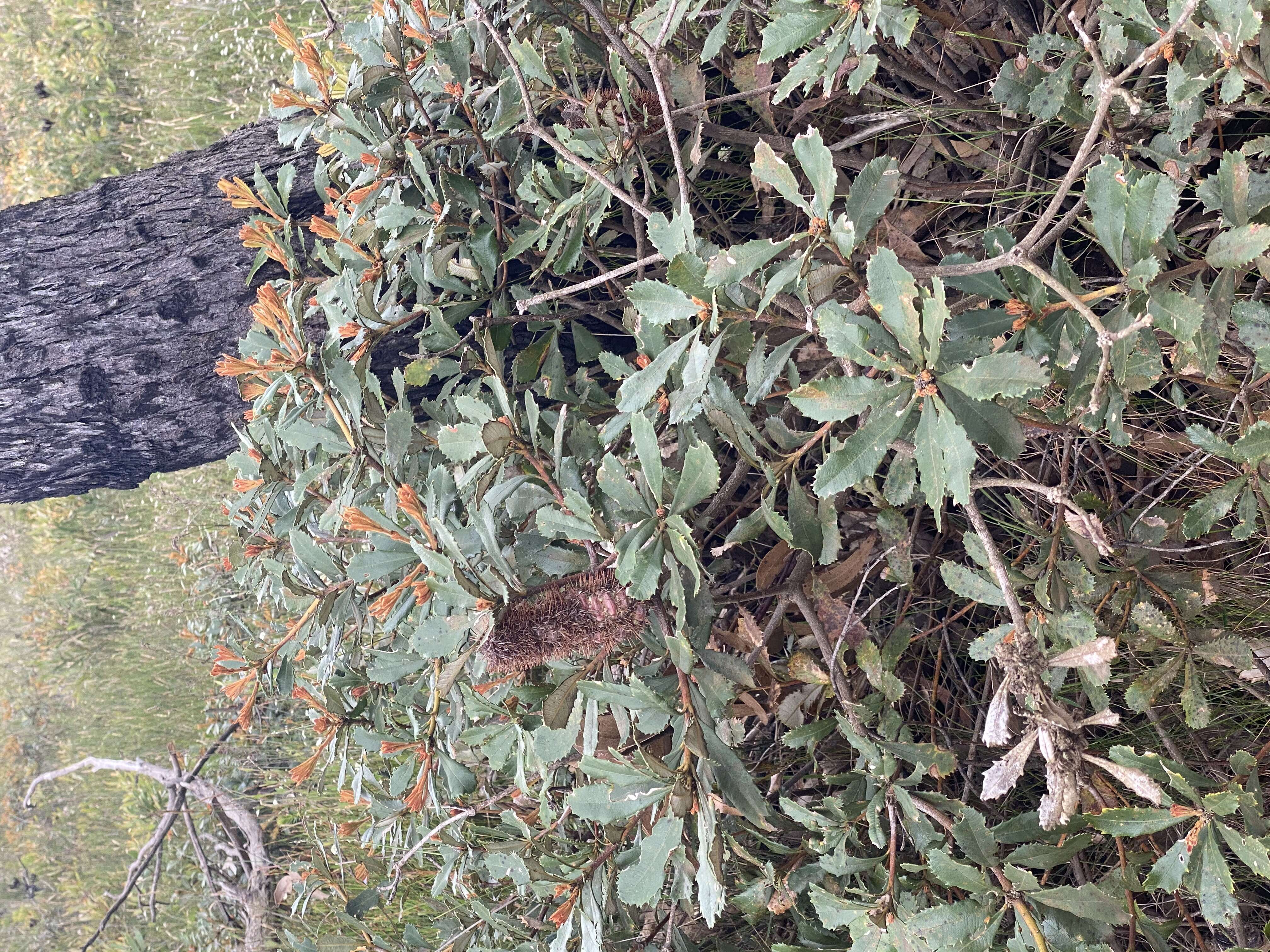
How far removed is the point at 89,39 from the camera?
13.2ft

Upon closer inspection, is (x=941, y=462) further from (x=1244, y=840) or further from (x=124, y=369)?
(x=124, y=369)

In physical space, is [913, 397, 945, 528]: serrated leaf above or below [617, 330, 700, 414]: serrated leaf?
above

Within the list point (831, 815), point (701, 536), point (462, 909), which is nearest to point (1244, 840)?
point (831, 815)

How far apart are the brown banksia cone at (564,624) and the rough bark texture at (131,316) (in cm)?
120

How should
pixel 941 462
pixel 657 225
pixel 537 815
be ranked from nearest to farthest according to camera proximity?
pixel 941 462 < pixel 657 225 < pixel 537 815

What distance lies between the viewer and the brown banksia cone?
1.00 metres

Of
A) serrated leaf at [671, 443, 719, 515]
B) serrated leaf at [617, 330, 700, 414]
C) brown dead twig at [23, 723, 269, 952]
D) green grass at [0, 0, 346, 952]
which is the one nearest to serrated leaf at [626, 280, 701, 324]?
serrated leaf at [617, 330, 700, 414]

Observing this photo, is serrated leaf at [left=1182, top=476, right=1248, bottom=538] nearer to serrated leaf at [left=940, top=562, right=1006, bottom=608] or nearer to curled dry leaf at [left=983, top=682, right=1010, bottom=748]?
serrated leaf at [left=940, top=562, right=1006, bottom=608]

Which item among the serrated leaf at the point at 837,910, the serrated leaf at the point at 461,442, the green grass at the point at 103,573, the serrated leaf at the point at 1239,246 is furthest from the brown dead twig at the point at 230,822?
the serrated leaf at the point at 1239,246

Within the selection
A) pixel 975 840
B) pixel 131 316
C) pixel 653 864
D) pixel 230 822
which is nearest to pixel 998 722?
pixel 975 840

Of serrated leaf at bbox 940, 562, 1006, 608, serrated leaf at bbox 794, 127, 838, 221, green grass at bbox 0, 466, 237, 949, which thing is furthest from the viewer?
green grass at bbox 0, 466, 237, 949

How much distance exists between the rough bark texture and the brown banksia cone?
1.20 m

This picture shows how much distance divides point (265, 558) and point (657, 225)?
2.86ft

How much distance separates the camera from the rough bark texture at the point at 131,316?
1858 millimetres
